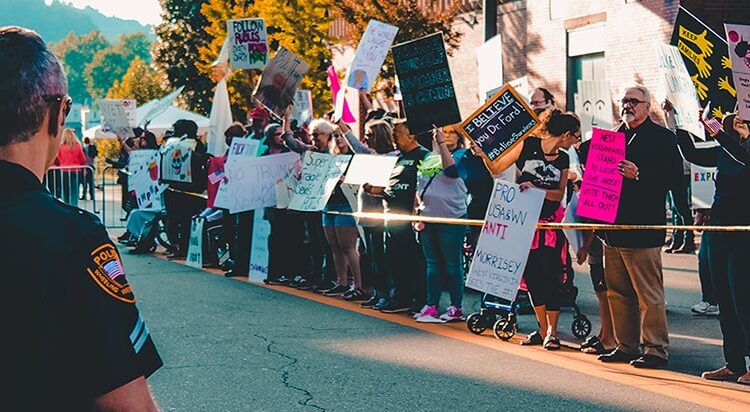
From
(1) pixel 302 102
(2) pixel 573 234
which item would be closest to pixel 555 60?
(1) pixel 302 102

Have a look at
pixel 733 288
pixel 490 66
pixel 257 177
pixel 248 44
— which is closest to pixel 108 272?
pixel 733 288

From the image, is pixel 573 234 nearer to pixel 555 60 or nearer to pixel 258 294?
pixel 258 294

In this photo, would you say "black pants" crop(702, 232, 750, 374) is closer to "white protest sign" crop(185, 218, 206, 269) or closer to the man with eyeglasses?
the man with eyeglasses

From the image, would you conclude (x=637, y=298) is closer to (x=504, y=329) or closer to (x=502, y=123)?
(x=504, y=329)

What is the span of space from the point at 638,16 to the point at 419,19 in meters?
5.33

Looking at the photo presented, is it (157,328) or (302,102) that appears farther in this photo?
(302,102)

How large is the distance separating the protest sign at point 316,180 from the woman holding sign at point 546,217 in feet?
11.7

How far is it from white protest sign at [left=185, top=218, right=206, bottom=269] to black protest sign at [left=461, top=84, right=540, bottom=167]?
6668 millimetres

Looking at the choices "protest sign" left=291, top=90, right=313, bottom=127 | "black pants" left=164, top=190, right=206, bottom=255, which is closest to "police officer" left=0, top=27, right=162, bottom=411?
"black pants" left=164, top=190, right=206, bottom=255

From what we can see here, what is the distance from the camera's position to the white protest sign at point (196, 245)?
A: 1558cm

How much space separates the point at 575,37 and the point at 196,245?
13090 mm

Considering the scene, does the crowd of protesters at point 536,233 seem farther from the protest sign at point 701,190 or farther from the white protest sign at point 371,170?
the protest sign at point 701,190

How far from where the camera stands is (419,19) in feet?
87.9

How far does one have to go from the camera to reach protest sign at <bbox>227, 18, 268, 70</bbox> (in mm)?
17109
